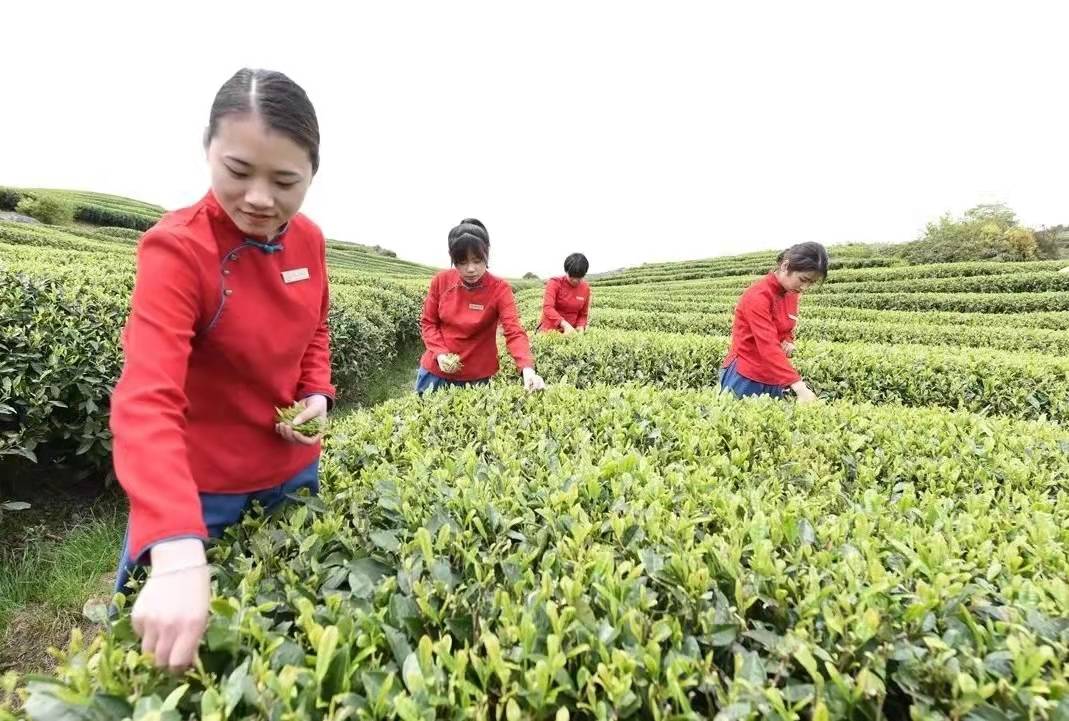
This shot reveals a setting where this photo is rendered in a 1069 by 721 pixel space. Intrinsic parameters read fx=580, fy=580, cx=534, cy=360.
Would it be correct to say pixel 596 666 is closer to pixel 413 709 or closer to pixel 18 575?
pixel 413 709

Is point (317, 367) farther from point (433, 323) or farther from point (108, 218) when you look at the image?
point (108, 218)

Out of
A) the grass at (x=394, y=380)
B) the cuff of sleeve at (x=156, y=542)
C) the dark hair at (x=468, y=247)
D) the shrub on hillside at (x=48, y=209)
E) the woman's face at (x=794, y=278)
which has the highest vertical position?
the shrub on hillside at (x=48, y=209)

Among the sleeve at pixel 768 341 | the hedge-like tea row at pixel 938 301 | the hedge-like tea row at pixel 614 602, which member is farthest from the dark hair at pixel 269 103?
the hedge-like tea row at pixel 938 301

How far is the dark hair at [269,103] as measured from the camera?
1378 mm

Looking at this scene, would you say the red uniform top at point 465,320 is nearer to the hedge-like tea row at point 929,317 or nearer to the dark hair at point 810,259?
the dark hair at point 810,259

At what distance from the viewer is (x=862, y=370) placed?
5.80 metres

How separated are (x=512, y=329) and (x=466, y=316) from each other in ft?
1.92

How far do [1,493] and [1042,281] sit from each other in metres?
24.7

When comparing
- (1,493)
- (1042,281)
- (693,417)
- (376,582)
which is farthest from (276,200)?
(1042,281)

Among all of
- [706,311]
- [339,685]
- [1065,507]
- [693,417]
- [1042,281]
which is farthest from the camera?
[1042,281]

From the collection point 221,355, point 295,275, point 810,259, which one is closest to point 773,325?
point 810,259

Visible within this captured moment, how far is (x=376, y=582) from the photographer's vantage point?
5.08 feet

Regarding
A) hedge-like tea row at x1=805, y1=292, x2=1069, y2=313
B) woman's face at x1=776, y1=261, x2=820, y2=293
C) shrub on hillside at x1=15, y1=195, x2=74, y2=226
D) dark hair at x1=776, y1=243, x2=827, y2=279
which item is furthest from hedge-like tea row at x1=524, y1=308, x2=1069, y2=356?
shrub on hillside at x1=15, y1=195, x2=74, y2=226

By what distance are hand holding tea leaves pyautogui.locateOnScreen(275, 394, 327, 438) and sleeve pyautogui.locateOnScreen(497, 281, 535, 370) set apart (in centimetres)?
186
